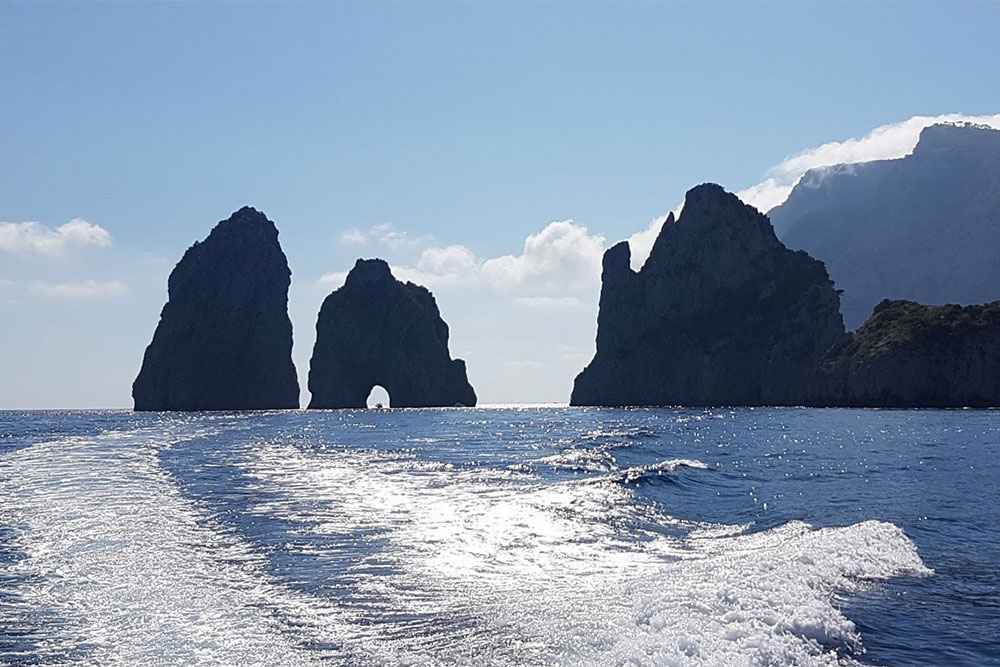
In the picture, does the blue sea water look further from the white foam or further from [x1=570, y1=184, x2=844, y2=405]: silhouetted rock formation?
[x1=570, y1=184, x2=844, y2=405]: silhouetted rock formation

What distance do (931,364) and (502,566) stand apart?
124 metres

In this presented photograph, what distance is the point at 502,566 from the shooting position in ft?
51.5

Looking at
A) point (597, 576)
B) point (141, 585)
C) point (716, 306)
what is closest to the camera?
point (141, 585)

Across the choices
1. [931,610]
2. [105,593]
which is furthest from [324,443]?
[931,610]

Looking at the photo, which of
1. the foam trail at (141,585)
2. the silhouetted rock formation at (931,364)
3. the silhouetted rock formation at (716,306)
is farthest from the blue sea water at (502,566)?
the silhouetted rock formation at (716,306)

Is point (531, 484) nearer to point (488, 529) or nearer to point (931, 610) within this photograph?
point (488, 529)

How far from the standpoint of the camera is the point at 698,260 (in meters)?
196

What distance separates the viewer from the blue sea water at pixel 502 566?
34.8ft

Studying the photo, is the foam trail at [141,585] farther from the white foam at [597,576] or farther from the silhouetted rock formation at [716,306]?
the silhouetted rock formation at [716,306]

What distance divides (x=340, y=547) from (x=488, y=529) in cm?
392

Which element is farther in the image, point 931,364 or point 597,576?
point 931,364

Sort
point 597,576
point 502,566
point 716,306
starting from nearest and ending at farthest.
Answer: point 597,576
point 502,566
point 716,306

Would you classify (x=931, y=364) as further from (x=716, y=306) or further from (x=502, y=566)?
Result: (x=502, y=566)

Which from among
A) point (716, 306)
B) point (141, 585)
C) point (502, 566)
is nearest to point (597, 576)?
point (502, 566)
